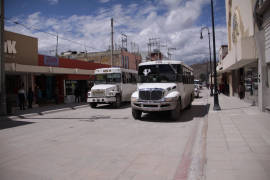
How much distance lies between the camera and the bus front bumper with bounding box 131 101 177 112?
33.9ft

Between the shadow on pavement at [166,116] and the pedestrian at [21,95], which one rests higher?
the pedestrian at [21,95]

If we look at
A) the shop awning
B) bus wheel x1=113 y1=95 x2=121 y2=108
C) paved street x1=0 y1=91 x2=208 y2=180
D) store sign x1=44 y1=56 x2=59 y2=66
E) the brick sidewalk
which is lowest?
paved street x1=0 y1=91 x2=208 y2=180

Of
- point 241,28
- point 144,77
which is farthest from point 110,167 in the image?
point 241,28

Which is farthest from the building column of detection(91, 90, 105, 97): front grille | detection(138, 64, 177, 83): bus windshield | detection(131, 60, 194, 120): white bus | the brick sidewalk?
detection(91, 90, 105, 97): front grille

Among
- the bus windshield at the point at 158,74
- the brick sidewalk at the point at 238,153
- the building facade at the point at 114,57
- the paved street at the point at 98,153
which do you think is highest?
the building facade at the point at 114,57

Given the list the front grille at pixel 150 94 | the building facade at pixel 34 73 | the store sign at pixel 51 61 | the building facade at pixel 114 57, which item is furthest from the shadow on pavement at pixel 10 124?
the building facade at pixel 114 57

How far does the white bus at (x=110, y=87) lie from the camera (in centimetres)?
1662

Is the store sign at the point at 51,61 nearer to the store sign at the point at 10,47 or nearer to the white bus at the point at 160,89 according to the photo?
the store sign at the point at 10,47

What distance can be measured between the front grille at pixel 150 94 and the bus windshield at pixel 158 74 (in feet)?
4.11

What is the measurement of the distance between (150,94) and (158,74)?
1634 millimetres

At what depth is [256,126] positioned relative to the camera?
27.3ft

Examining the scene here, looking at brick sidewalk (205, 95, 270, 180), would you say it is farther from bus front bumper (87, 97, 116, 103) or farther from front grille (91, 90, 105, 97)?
front grille (91, 90, 105, 97)

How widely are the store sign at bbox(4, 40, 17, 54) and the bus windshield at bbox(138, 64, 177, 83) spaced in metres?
11.1

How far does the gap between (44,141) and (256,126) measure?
7340mm
